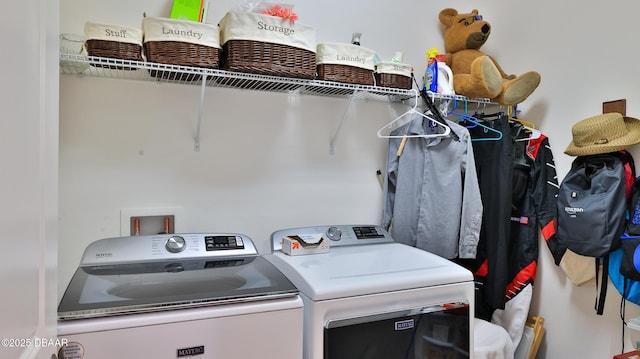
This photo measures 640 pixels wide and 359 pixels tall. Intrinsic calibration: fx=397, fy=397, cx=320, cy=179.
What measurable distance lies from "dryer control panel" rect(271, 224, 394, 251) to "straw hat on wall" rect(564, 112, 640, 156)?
990 millimetres

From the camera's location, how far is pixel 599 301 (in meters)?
1.85

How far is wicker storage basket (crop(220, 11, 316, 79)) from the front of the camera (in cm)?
155

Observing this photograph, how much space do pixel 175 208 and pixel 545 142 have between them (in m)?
1.91

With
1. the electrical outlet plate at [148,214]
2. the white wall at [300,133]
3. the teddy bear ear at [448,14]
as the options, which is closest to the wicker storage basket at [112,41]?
the white wall at [300,133]

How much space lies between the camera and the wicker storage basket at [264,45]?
1547 mm

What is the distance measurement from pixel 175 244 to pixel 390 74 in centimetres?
124

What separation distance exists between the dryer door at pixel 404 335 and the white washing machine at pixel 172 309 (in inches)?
5.7

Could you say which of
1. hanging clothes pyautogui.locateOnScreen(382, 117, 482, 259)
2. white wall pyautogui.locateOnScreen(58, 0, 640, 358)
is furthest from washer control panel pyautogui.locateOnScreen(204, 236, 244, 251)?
hanging clothes pyautogui.locateOnScreen(382, 117, 482, 259)

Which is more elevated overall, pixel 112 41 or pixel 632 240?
pixel 112 41

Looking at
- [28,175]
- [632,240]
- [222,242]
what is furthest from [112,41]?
[632,240]

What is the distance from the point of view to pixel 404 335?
1373 millimetres

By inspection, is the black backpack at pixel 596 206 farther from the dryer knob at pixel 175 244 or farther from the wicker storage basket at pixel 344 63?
the dryer knob at pixel 175 244

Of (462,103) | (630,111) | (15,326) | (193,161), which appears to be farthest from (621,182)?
(15,326)

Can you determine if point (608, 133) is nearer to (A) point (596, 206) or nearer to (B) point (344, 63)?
(A) point (596, 206)
